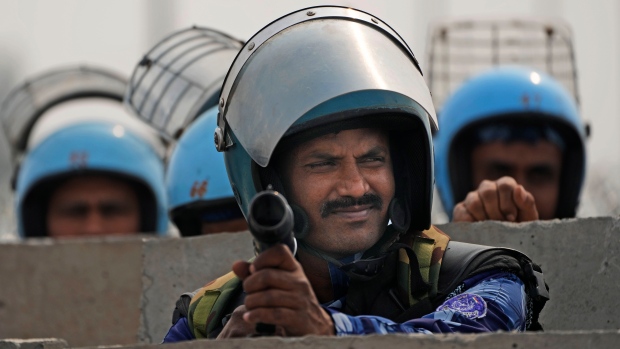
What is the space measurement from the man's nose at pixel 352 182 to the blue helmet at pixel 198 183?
1.96 m

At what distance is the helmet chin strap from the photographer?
3.98 metres

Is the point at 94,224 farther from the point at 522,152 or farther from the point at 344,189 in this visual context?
the point at 344,189

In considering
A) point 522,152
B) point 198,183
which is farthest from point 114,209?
point 522,152

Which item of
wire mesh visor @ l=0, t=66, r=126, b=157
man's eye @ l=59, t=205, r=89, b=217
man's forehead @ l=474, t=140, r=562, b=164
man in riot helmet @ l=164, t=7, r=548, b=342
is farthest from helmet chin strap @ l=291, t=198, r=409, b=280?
wire mesh visor @ l=0, t=66, r=126, b=157

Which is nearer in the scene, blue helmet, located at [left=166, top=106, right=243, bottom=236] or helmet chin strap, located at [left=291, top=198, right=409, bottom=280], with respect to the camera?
helmet chin strap, located at [left=291, top=198, right=409, bottom=280]

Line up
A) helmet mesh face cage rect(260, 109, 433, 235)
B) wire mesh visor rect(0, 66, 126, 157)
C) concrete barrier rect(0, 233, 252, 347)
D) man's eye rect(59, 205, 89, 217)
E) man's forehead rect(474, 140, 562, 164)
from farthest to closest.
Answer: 1. wire mesh visor rect(0, 66, 126, 157)
2. man's eye rect(59, 205, 89, 217)
3. man's forehead rect(474, 140, 562, 164)
4. concrete barrier rect(0, 233, 252, 347)
5. helmet mesh face cage rect(260, 109, 433, 235)

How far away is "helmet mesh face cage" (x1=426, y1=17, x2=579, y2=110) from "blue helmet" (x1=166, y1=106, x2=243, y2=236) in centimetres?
220

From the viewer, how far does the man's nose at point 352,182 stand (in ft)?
13.1

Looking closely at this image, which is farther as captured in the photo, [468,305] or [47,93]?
[47,93]

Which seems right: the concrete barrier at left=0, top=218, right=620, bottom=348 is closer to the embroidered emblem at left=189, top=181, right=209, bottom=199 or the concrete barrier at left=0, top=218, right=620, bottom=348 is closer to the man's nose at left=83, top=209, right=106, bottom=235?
the embroidered emblem at left=189, top=181, right=209, bottom=199

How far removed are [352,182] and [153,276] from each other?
63.0 inches

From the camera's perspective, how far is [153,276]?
5.42m

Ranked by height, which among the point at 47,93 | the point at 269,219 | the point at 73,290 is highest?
the point at 47,93

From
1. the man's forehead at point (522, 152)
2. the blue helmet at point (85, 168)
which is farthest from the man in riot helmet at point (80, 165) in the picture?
the man's forehead at point (522, 152)
